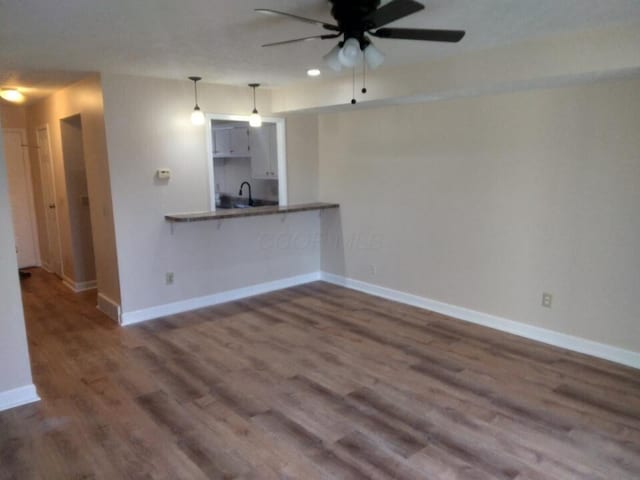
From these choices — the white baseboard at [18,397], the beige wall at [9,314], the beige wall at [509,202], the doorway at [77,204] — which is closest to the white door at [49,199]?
the doorway at [77,204]

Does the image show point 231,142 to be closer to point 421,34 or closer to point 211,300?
point 211,300

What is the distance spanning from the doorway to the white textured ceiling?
1270mm

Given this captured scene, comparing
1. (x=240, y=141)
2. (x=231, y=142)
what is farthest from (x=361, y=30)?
(x=231, y=142)

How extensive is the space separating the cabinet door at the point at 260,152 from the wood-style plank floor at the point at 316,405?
7.48 feet

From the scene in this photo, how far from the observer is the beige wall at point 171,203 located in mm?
4164

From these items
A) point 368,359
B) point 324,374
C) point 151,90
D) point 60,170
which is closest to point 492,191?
point 368,359

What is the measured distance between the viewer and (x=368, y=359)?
3.53 metres

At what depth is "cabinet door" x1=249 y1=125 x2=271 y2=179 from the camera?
5.71 meters

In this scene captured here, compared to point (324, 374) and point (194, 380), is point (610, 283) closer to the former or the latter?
point (324, 374)

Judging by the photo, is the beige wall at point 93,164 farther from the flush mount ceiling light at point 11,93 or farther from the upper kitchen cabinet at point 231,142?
the upper kitchen cabinet at point 231,142

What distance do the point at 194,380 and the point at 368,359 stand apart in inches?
52.4

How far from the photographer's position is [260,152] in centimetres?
582

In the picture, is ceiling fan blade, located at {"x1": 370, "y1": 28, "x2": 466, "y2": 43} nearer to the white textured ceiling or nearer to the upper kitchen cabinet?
the white textured ceiling

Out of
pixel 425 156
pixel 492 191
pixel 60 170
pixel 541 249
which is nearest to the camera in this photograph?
pixel 541 249
